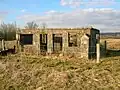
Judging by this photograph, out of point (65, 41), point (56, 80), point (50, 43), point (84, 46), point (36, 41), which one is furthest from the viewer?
point (36, 41)

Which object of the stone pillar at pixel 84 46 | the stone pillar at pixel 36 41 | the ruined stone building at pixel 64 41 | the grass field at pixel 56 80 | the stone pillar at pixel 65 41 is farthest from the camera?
the stone pillar at pixel 36 41

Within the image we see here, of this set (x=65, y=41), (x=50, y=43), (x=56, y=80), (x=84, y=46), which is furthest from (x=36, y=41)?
(x=56, y=80)

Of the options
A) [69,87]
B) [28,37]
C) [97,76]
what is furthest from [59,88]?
→ [28,37]

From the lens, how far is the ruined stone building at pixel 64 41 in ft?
75.8

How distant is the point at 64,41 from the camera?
2470 cm

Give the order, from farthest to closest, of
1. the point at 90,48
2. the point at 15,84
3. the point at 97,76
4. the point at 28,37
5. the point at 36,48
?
the point at 28,37 < the point at 36,48 < the point at 90,48 < the point at 97,76 < the point at 15,84

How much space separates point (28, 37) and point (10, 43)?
2.91 meters

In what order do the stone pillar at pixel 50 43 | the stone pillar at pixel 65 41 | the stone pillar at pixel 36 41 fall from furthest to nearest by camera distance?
the stone pillar at pixel 36 41 < the stone pillar at pixel 50 43 < the stone pillar at pixel 65 41

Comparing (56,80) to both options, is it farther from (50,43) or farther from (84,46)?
(50,43)

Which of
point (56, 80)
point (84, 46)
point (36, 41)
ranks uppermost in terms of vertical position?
point (36, 41)

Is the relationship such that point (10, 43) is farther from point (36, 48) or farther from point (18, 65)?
point (18, 65)

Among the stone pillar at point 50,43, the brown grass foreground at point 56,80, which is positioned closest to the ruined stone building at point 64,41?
the stone pillar at point 50,43

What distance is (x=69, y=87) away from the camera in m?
11.0

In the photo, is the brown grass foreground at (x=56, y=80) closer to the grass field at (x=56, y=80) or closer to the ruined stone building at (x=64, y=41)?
the grass field at (x=56, y=80)
